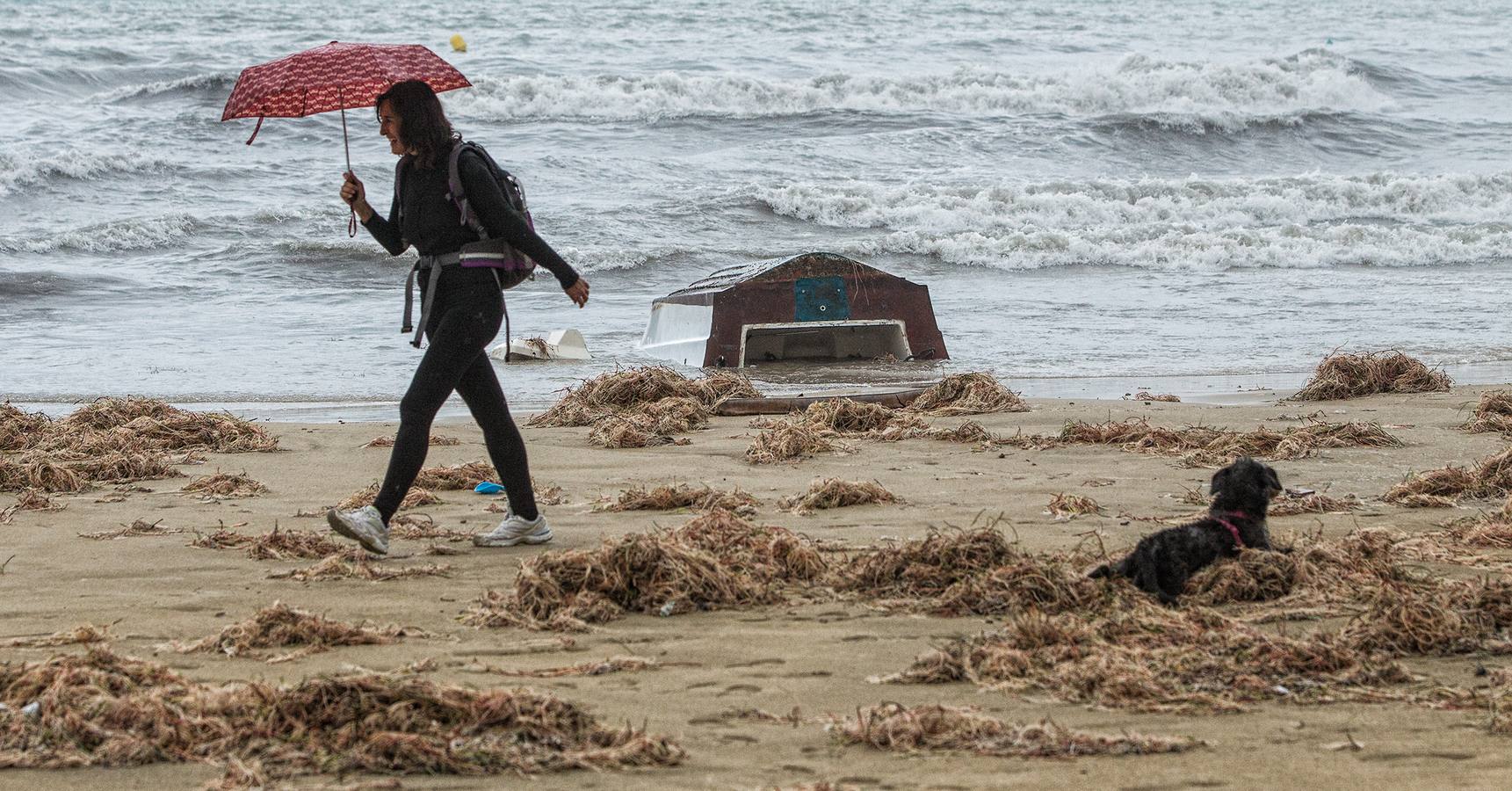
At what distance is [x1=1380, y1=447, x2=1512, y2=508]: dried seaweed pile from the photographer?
6262mm

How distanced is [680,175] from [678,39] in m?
14.3

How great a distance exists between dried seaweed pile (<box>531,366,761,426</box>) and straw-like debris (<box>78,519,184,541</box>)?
3.74 metres

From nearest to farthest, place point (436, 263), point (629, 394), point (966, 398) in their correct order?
point (436, 263), point (966, 398), point (629, 394)

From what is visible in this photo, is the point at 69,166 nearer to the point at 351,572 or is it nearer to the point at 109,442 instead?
the point at 109,442

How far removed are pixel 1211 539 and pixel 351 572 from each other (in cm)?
290

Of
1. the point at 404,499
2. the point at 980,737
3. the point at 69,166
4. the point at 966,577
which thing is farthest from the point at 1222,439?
the point at 69,166

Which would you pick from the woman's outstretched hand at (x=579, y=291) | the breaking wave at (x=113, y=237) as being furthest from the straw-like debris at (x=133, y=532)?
the breaking wave at (x=113, y=237)

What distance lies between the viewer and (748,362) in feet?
40.0

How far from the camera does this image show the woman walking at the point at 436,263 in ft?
17.8

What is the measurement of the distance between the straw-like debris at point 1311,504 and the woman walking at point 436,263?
2.99 m

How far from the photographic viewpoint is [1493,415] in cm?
852

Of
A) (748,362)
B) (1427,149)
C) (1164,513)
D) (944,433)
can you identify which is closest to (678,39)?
(1427,149)

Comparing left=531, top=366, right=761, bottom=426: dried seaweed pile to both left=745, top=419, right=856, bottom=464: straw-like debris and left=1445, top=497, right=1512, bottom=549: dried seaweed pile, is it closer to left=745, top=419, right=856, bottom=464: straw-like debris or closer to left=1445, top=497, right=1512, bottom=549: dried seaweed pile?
left=745, top=419, right=856, bottom=464: straw-like debris

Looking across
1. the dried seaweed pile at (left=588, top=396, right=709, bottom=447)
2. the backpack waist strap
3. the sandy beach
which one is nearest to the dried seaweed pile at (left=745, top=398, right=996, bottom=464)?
the sandy beach
